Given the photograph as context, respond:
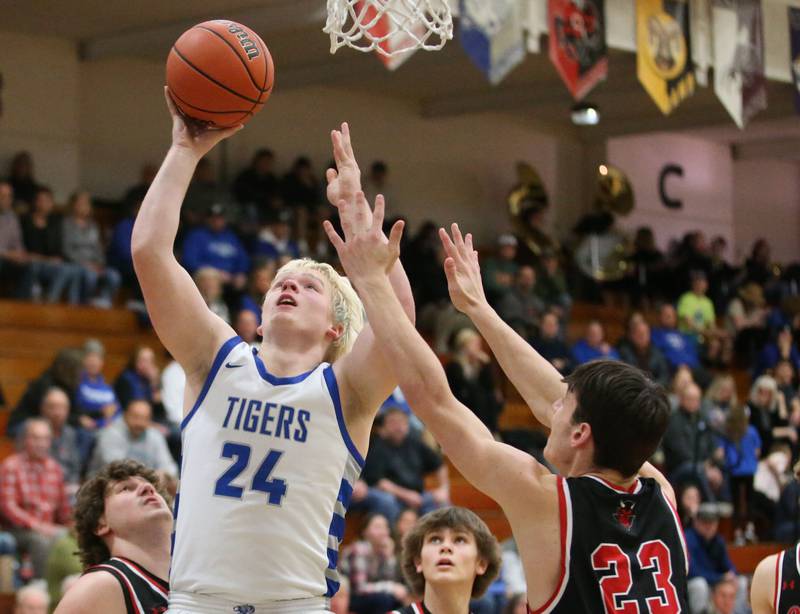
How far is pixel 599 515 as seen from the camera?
3.12 meters

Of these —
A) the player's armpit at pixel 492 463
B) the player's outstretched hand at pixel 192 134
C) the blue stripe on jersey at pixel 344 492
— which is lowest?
the blue stripe on jersey at pixel 344 492

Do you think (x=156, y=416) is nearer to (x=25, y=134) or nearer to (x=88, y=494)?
(x=25, y=134)

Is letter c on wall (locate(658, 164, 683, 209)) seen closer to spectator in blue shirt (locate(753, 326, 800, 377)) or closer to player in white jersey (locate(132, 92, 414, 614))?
spectator in blue shirt (locate(753, 326, 800, 377))

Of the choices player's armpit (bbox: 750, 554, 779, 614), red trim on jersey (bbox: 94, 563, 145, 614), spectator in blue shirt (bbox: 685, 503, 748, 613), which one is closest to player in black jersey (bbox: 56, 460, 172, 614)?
red trim on jersey (bbox: 94, 563, 145, 614)

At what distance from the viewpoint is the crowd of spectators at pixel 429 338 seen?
8.94 meters

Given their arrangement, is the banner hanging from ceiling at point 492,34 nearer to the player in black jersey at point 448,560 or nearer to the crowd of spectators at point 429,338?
the crowd of spectators at point 429,338

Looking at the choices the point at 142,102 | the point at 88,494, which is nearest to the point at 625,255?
the point at 142,102

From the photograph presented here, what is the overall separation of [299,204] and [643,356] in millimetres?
4000

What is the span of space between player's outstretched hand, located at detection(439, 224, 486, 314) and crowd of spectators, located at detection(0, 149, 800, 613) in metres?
4.41

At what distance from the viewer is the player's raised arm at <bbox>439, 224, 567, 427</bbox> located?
3619 mm

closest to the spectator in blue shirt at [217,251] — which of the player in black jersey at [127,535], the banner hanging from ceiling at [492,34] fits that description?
the banner hanging from ceiling at [492,34]

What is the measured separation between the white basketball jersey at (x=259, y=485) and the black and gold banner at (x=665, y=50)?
845cm

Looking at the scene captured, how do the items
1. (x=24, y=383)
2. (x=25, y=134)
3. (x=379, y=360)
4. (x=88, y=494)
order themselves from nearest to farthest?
(x=379, y=360) < (x=88, y=494) < (x=24, y=383) < (x=25, y=134)

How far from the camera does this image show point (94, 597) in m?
3.48
